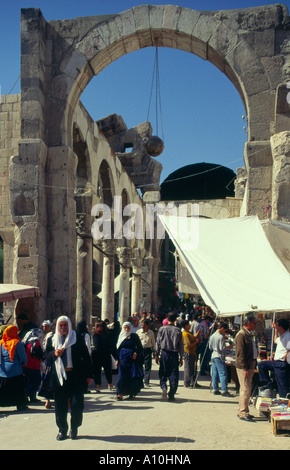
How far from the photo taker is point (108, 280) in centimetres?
1773

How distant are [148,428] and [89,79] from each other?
7656 millimetres

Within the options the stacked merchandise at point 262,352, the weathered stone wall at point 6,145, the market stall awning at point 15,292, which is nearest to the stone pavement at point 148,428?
the stacked merchandise at point 262,352

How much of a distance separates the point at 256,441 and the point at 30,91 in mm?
7764

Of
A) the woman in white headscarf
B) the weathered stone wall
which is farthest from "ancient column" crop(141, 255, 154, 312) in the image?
the woman in white headscarf

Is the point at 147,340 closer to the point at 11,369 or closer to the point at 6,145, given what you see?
the point at 11,369

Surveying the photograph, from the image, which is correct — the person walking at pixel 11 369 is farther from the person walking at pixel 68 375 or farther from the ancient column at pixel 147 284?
the ancient column at pixel 147 284

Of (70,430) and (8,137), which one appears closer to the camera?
(70,430)

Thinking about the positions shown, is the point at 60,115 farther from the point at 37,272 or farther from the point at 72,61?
the point at 37,272

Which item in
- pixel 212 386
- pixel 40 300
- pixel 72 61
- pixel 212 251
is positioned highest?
pixel 72 61

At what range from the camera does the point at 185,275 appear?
11.4 metres

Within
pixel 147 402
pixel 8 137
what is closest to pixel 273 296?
pixel 147 402

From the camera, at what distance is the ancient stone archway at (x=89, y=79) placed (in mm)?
9688

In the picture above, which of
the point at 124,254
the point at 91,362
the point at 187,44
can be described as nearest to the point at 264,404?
the point at 91,362

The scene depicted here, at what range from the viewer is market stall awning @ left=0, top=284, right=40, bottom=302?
7945 millimetres
